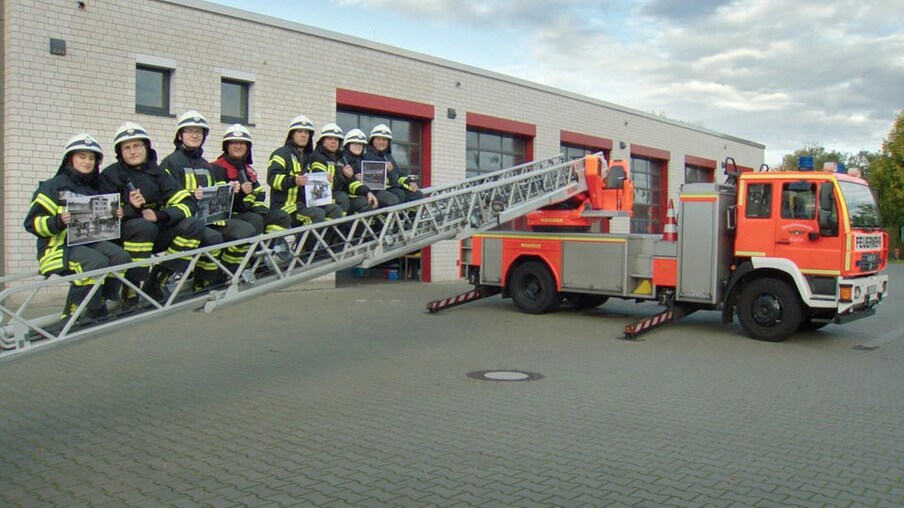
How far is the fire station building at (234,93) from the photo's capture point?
1326 centimetres

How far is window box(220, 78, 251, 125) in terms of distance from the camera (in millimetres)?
16109

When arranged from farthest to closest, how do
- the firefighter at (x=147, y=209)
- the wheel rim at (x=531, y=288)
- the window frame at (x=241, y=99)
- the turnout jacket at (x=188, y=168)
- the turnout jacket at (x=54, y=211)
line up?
the window frame at (x=241, y=99) < the wheel rim at (x=531, y=288) < the turnout jacket at (x=188, y=168) < the firefighter at (x=147, y=209) < the turnout jacket at (x=54, y=211)

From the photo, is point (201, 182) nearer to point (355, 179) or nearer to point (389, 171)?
point (355, 179)

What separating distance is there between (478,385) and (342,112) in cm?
1200

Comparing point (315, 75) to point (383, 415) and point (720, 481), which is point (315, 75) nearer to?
point (383, 415)

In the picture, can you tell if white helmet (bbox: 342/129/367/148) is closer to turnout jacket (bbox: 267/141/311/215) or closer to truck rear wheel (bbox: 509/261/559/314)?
turnout jacket (bbox: 267/141/311/215)

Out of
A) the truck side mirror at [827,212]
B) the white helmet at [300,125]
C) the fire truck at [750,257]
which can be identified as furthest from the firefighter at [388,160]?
the truck side mirror at [827,212]

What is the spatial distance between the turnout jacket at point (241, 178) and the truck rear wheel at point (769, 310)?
7448 millimetres

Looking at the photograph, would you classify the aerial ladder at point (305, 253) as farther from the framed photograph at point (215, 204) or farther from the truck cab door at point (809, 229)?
the truck cab door at point (809, 229)

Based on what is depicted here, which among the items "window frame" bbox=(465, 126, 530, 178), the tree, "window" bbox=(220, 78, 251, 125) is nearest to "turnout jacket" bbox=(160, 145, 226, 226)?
"window" bbox=(220, 78, 251, 125)

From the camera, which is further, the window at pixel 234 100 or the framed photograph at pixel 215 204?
the window at pixel 234 100

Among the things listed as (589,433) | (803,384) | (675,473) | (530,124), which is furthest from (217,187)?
(530,124)

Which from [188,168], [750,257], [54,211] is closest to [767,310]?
[750,257]

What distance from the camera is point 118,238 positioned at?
595 centimetres
